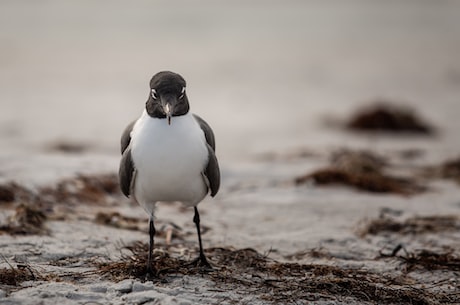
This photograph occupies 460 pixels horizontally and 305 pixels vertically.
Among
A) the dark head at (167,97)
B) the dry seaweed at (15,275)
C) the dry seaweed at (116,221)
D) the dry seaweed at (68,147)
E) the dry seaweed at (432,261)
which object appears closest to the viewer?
the dry seaweed at (15,275)

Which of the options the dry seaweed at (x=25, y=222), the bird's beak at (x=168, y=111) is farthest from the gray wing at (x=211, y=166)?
the dry seaweed at (x=25, y=222)

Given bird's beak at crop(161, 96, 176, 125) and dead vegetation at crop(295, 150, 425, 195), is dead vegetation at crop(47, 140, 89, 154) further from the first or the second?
bird's beak at crop(161, 96, 176, 125)

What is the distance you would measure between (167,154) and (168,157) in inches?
0.8

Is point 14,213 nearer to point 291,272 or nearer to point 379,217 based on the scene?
point 291,272

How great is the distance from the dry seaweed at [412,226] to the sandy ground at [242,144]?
2 centimetres

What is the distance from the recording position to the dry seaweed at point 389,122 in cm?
1185

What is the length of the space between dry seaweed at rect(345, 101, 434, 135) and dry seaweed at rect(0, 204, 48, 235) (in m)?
7.27

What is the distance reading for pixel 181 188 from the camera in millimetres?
4637

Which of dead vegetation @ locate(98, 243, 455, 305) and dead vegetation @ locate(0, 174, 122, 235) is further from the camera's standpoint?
dead vegetation @ locate(0, 174, 122, 235)

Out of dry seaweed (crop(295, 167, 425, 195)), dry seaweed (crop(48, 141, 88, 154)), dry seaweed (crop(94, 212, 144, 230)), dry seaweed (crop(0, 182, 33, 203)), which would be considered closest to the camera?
dry seaweed (crop(94, 212, 144, 230))

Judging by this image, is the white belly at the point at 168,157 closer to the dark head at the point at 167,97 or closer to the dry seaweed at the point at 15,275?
the dark head at the point at 167,97

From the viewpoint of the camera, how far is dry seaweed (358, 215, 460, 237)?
20.2ft

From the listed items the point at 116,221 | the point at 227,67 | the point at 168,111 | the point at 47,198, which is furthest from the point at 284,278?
the point at 227,67

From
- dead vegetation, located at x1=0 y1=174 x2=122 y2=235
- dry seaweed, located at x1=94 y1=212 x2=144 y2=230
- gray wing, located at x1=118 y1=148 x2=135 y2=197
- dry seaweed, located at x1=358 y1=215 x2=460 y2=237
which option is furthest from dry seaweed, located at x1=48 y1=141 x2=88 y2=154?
gray wing, located at x1=118 y1=148 x2=135 y2=197
